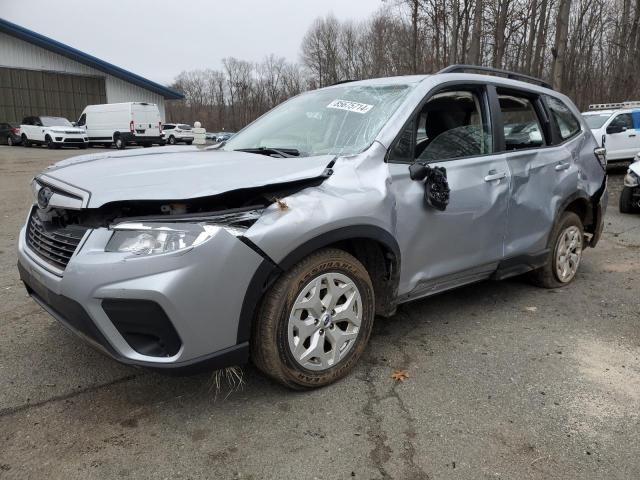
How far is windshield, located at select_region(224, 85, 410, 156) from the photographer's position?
3.25 meters

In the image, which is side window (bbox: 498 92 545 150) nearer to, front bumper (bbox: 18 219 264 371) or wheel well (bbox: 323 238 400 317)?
wheel well (bbox: 323 238 400 317)

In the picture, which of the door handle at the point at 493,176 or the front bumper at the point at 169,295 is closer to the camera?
the front bumper at the point at 169,295

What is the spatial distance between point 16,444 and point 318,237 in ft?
5.67

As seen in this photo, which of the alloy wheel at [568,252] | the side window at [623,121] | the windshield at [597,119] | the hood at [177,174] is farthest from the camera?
the windshield at [597,119]

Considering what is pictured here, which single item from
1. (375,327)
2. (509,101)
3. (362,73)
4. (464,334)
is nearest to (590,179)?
(509,101)

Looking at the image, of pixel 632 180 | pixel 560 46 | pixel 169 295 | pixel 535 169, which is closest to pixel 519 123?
pixel 535 169

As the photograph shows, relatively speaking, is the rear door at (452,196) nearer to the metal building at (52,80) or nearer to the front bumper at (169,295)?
the front bumper at (169,295)

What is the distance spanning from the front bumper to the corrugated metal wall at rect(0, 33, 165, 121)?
1403 inches

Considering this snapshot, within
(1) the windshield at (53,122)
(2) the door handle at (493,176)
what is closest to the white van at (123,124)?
(1) the windshield at (53,122)

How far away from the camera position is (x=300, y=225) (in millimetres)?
2584

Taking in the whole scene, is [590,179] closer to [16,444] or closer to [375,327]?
[375,327]

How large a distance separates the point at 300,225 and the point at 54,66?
121 feet

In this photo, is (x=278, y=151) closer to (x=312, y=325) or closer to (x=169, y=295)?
(x=312, y=325)

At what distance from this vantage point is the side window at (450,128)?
3.38m
